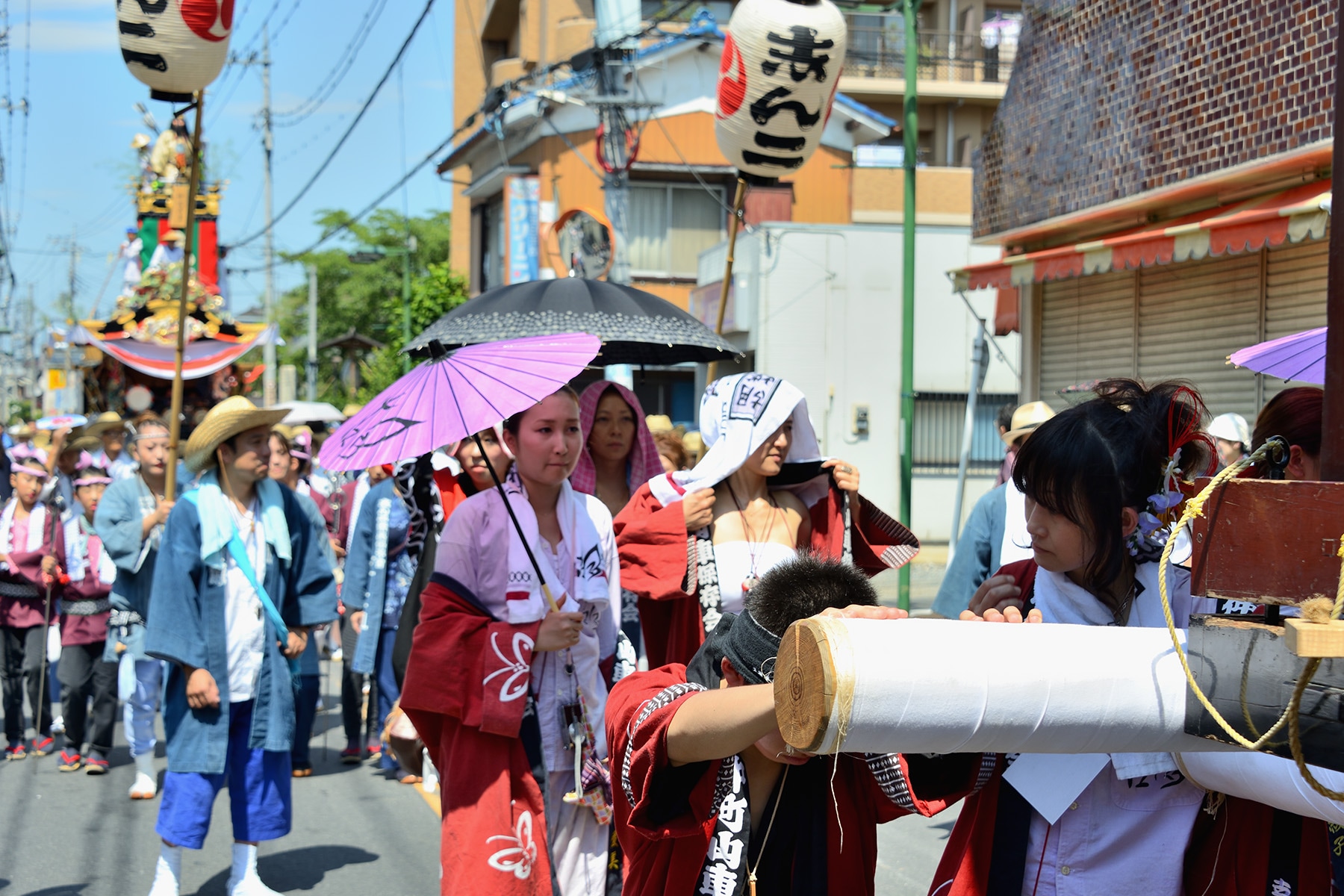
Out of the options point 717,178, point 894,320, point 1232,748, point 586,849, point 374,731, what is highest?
point 717,178

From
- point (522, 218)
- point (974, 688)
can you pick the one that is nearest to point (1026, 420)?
point (974, 688)

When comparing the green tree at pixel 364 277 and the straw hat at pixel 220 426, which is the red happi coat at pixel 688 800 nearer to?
the straw hat at pixel 220 426

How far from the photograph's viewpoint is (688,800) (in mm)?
2188

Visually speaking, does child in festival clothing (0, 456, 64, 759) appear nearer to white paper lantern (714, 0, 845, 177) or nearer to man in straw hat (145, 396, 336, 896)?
man in straw hat (145, 396, 336, 896)

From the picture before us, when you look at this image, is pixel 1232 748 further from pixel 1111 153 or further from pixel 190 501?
pixel 1111 153

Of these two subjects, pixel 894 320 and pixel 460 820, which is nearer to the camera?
pixel 460 820

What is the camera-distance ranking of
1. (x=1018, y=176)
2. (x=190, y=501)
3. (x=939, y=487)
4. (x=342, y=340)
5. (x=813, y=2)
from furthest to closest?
1. (x=342, y=340)
2. (x=939, y=487)
3. (x=1018, y=176)
4. (x=813, y=2)
5. (x=190, y=501)

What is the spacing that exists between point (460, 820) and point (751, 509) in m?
1.43

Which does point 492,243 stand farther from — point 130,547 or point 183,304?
point 183,304

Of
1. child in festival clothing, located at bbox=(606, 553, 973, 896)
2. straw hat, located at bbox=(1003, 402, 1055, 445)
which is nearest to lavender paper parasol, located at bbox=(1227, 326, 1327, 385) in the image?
child in festival clothing, located at bbox=(606, 553, 973, 896)

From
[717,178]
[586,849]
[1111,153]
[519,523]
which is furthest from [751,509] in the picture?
[717,178]

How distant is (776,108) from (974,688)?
540cm

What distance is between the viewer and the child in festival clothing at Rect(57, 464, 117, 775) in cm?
809

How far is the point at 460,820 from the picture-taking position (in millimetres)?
3668
